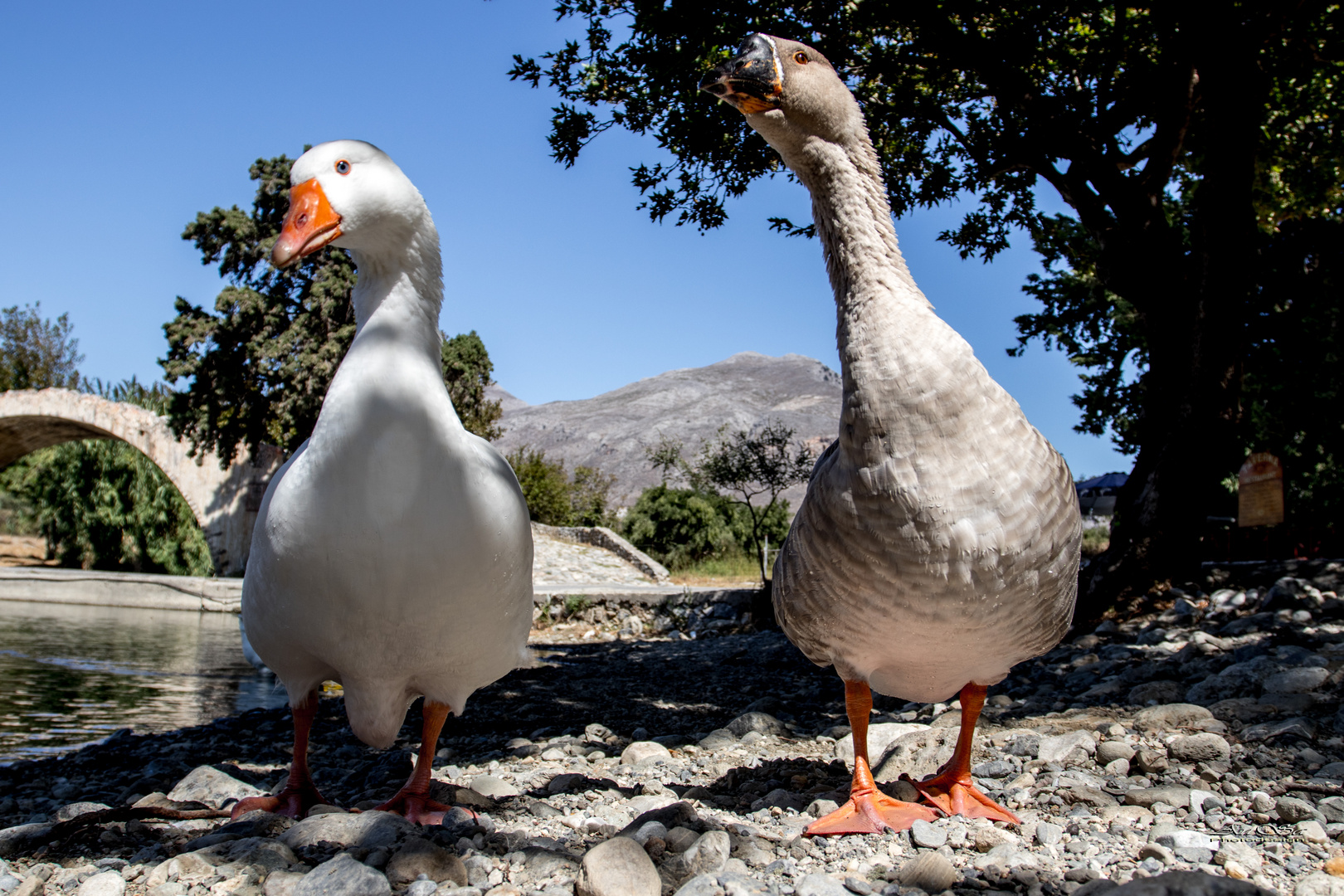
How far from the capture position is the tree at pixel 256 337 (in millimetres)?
22766

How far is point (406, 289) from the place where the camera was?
10.9ft

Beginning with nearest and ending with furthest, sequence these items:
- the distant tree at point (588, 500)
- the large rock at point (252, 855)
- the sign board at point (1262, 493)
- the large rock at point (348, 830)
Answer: the large rock at point (252, 855)
the large rock at point (348, 830)
the sign board at point (1262, 493)
the distant tree at point (588, 500)

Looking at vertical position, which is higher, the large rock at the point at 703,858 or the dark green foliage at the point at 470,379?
the dark green foliage at the point at 470,379

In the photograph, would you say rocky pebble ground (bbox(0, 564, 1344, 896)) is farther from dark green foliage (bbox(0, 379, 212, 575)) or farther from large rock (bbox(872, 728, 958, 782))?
dark green foliage (bbox(0, 379, 212, 575))

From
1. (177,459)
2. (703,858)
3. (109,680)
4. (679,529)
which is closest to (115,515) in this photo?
(177,459)

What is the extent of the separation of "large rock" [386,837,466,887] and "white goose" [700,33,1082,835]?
4.03 feet

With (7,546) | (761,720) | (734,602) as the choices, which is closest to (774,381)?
(7,546)

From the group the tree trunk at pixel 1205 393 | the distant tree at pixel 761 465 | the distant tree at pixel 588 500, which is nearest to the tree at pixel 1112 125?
the tree trunk at pixel 1205 393

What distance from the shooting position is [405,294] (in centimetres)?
330

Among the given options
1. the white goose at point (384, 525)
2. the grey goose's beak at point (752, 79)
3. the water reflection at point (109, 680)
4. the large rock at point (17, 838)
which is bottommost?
the water reflection at point (109, 680)

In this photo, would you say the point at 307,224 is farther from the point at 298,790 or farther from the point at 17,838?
the point at 17,838

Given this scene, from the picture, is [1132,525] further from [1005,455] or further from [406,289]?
[406,289]

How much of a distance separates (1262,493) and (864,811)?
9323mm

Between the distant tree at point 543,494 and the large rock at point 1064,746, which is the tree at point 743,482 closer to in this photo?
the distant tree at point 543,494
